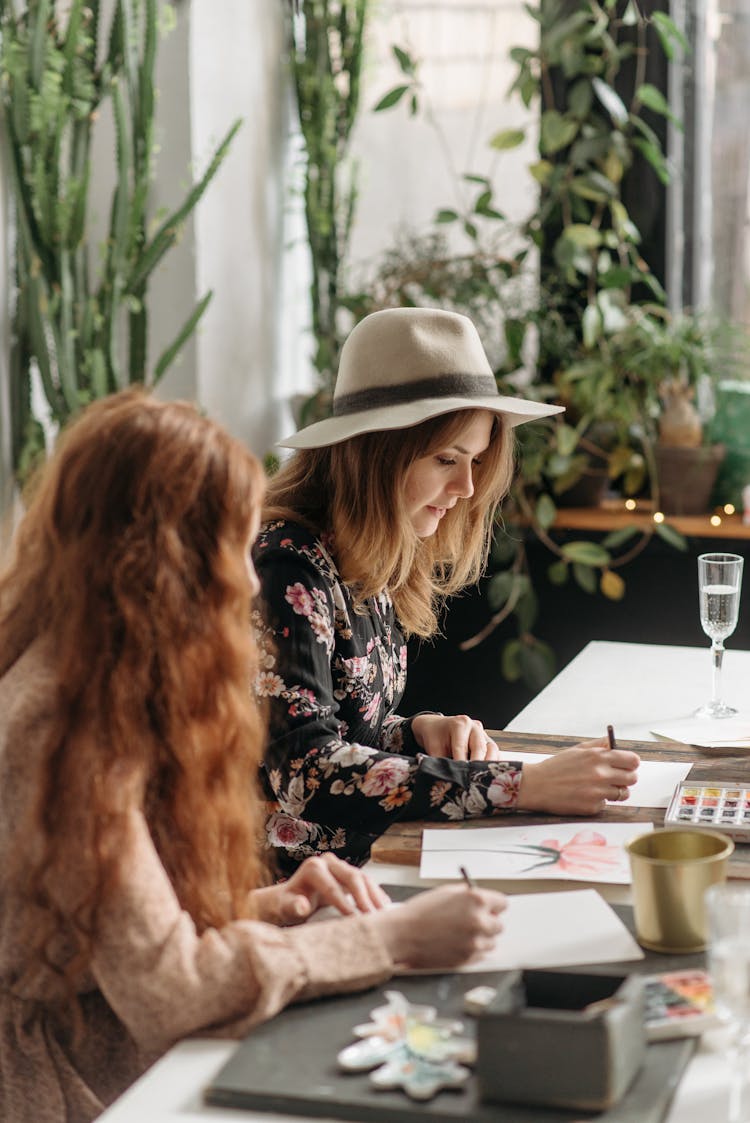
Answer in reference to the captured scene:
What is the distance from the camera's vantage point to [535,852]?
58.8 inches

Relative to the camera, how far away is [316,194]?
347 centimetres

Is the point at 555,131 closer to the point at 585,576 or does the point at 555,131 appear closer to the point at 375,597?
the point at 585,576

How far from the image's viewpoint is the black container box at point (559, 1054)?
0.98 m

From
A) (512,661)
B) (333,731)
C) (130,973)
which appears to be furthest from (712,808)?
(512,661)

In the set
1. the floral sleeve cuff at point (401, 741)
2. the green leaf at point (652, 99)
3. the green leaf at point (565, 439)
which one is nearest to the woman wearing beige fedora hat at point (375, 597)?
the floral sleeve cuff at point (401, 741)

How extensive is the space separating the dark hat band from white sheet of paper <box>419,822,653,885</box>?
58 centimetres

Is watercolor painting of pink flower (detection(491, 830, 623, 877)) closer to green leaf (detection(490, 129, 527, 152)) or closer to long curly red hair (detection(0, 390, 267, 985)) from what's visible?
long curly red hair (detection(0, 390, 267, 985))

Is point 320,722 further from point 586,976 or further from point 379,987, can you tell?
point 586,976

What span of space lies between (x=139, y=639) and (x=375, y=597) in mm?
862

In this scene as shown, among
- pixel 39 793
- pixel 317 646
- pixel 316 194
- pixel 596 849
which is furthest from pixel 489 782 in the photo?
pixel 316 194

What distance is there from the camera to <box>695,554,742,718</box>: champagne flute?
6.59ft

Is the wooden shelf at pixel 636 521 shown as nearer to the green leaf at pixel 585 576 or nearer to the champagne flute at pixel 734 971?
the green leaf at pixel 585 576

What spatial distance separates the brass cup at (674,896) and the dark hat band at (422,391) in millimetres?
783

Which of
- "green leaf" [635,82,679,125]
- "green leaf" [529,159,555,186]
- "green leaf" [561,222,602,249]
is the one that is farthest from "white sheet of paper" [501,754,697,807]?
"green leaf" [635,82,679,125]
